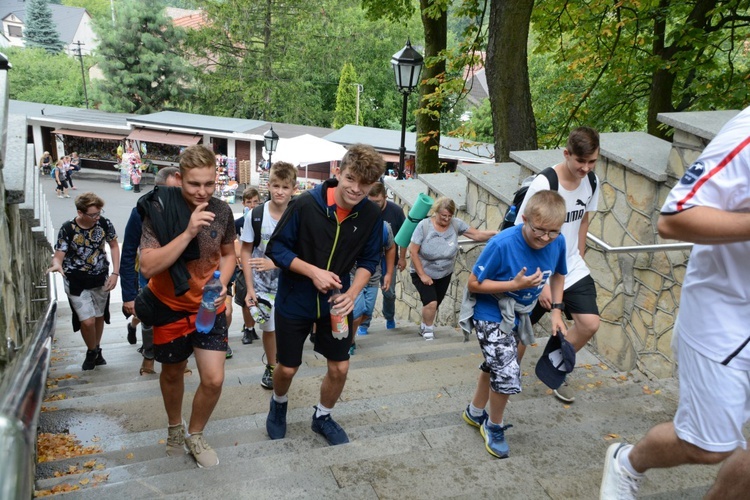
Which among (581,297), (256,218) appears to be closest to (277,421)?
(256,218)

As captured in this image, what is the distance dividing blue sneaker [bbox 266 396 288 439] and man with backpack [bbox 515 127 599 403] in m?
1.57

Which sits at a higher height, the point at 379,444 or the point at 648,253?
the point at 648,253

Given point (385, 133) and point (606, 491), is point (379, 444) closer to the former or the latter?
point (606, 491)

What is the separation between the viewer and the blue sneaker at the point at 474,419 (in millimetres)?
3770

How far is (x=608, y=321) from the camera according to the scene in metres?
5.32

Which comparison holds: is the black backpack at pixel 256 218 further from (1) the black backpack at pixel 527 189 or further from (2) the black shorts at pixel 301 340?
(1) the black backpack at pixel 527 189

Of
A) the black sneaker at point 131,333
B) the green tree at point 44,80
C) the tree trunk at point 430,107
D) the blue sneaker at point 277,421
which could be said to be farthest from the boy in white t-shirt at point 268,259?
the green tree at point 44,80

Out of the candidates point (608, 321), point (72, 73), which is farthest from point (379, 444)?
point (72, 73)

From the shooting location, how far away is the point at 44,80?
5012cm

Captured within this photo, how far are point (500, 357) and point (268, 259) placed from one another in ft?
6.72

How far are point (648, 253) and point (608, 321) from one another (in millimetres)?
744

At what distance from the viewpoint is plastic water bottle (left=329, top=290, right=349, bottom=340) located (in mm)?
3420

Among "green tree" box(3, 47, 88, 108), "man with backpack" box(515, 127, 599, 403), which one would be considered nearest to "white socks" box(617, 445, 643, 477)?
"man with backpack" box(515, 127, 599, 403)

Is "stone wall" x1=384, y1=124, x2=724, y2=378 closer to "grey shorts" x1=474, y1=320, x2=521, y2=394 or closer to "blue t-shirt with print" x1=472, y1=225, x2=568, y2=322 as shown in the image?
"blue t-shirt with print" x1=472, y1=225, x2=568, y2=322
